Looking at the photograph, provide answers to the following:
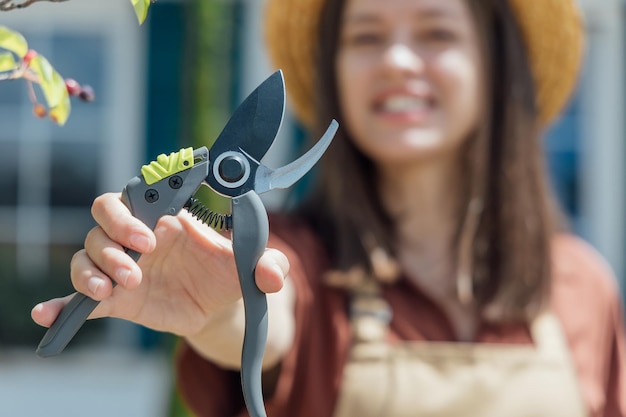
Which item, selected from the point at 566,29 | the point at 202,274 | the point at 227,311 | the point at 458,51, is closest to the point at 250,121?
the point at 202,274

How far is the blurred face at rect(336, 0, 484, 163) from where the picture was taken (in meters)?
1.44

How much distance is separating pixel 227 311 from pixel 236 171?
408mm

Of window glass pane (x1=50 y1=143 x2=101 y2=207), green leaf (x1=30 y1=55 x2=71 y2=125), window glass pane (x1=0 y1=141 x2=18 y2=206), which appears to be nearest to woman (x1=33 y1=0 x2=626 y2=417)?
green leaf (x1=30 y1=55 x2=71 y2=125)

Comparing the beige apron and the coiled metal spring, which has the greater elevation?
the coiled metal spring

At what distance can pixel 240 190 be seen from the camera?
26.0 inches

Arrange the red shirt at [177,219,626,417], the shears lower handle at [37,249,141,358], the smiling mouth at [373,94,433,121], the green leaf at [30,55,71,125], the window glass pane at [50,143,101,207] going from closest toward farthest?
1. the shears lower handle at [37,249,141,358]
2. the green leaf at [30,55,71,125]
3. the red shirt at [177,219,626,417]
4. the smiling mouth at [373,94,433,121]
5. the window glass pane at [50,143,101,207]

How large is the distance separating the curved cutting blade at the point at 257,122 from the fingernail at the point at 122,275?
0.36 ft

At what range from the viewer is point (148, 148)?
4.76 m

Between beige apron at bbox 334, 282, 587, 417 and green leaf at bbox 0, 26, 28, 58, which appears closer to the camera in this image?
green leaf at bbox 0, 26, 28, 58

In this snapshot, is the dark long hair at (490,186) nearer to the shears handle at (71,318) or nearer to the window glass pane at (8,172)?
the shears handle at (71,318)

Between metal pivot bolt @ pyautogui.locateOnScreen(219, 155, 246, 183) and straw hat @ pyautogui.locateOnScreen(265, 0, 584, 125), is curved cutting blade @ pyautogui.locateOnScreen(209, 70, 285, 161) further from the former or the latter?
straw hat @ pyautogui.locateOnScreen(265, 0, 584, 125)

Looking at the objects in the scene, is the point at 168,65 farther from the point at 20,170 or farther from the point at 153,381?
the point at 153,381

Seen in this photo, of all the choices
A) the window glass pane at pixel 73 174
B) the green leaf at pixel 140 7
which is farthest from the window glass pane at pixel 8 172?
the green leaf at pixel 140 7

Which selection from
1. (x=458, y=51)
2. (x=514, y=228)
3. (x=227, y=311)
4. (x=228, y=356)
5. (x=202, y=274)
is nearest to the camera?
(x=202, y=274)
